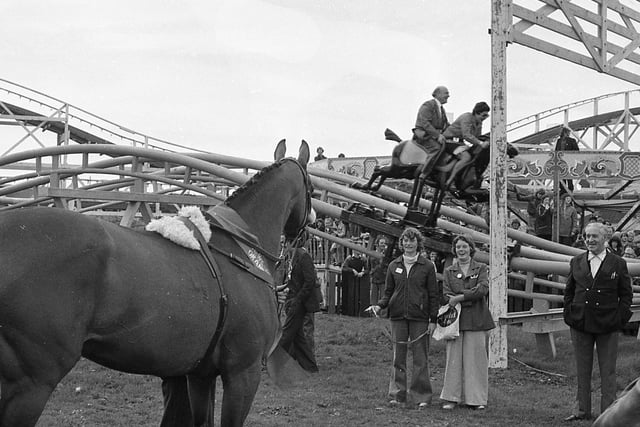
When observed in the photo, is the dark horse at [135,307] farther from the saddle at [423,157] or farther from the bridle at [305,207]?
the saddle at [423,157]

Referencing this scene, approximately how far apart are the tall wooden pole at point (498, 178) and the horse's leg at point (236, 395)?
18.5 ft

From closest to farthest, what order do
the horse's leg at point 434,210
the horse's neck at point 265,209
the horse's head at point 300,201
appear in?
1. the horse's neck at point 265,209
2. the horse's head at point 300,201
3. the horse's leg at point 434,210

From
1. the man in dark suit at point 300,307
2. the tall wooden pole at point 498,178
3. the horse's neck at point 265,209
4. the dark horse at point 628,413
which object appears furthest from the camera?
the man in dark suit at point 300,307

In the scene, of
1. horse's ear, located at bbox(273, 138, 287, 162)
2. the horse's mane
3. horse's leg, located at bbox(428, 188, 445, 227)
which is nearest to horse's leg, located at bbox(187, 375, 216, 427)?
the horse's mane

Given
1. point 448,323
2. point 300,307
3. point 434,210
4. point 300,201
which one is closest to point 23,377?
point 300,201

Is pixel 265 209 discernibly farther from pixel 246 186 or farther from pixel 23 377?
pixel 23 377

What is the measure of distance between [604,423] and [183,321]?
3027mm

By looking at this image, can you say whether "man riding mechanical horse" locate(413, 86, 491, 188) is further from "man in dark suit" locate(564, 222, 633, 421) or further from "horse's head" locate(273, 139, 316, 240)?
"horse's head" locate(273, 139, 316, 240)

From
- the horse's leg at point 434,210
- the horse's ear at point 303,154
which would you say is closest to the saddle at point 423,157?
the horse's leg at point 434,210

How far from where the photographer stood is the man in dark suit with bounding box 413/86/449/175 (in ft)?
38.0

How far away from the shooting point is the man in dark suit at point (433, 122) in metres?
11.6

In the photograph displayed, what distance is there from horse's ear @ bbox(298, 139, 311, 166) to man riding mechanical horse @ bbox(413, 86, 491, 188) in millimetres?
5496

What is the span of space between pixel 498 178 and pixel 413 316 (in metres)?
2.52

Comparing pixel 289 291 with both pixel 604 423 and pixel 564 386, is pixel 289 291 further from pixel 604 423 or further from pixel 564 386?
pixel 604 423
